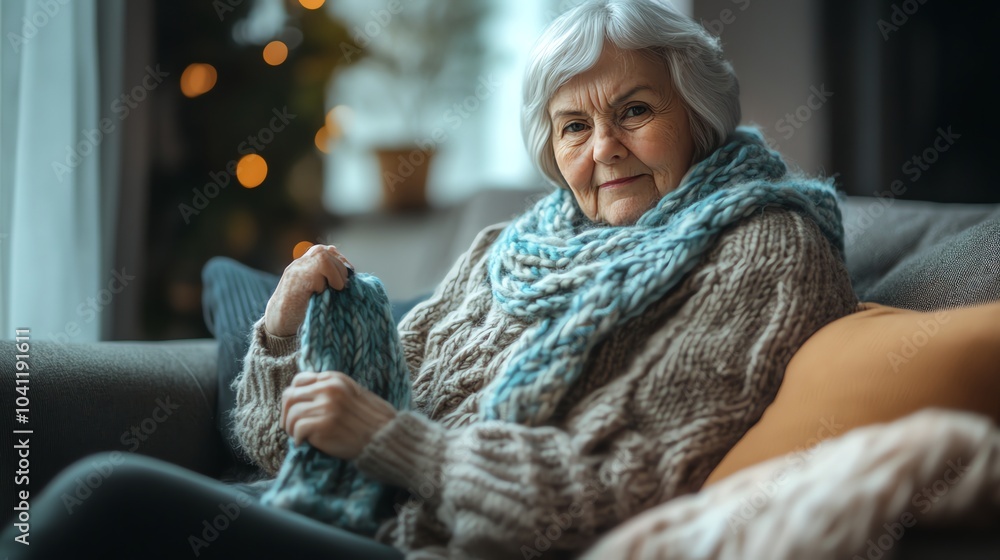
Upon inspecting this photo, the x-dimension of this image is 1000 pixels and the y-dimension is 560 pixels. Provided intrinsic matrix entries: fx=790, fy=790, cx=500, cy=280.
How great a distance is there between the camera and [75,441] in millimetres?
1203

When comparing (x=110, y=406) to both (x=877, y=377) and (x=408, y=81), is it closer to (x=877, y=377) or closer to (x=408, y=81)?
(x=877, y=377)

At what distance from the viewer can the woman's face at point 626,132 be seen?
3.91 ft

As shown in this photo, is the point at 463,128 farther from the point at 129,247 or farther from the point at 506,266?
the point at 506,266

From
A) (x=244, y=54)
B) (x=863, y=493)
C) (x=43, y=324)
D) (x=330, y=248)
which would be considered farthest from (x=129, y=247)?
(x=863, y=493)

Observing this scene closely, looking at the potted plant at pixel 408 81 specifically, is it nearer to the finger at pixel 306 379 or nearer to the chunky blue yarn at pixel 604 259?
the chunky blue yarn at pixel 604 259

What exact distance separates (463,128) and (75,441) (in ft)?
6.54

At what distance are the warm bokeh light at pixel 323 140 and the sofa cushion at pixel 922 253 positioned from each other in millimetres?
1767

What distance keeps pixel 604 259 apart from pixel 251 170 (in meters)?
1.77

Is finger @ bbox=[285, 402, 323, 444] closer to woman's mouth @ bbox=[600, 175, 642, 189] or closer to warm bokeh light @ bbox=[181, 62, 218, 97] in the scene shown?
woman's mouth @ bbox=[600, 175, 642, 189]

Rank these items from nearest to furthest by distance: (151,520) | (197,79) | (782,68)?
(151,520) → (782,68) → (197,79)

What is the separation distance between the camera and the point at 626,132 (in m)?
1.21

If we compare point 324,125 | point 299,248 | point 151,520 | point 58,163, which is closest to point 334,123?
point 324,125

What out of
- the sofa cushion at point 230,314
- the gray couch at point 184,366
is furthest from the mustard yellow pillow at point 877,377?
the sofa cushion at point 230,314

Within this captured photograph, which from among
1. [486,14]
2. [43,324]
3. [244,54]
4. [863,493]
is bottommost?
[43,324]
